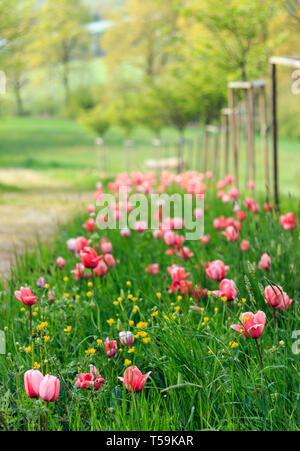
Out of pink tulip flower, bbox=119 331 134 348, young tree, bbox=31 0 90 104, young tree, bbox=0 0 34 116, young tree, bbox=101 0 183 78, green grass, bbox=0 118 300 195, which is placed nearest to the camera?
pink tulip flower, bbox=119 331 134 348

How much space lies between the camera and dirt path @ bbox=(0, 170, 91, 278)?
640 cm

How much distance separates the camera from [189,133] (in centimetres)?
3122

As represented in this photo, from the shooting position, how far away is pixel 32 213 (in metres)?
8.88

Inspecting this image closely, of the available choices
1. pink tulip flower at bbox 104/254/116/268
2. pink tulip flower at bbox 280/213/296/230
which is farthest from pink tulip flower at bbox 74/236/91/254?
pink tulip flower at bbox 280/213/296/230

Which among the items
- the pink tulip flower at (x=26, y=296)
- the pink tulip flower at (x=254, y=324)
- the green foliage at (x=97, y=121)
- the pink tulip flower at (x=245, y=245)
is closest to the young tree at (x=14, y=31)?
the green foliage at (x=97, y=121)

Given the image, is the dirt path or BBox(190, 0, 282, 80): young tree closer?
the dirt path

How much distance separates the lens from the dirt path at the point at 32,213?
6.40 metres

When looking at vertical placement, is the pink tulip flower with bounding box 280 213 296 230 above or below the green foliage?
below

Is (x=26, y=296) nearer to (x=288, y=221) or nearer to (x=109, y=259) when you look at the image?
(x=109, y=259)

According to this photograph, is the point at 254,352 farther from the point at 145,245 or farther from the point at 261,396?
the point at 145,245

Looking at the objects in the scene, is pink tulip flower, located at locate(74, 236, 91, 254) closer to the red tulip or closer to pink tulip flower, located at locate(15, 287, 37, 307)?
the red tulip
